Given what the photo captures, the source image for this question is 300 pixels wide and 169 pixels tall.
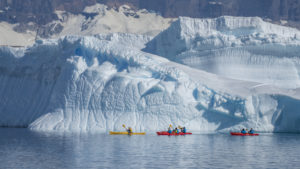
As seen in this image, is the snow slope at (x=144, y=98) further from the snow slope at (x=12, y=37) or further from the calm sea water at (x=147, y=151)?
the snow slope at (x=12, y=37)

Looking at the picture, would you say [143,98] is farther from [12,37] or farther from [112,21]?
[112,21]

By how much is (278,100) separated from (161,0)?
136495mm

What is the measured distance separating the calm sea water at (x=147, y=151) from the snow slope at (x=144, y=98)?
2.31 metres

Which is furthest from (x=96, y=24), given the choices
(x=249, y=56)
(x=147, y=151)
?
(x=147, y=151)

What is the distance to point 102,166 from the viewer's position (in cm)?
1798

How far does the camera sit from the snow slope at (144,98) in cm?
3209

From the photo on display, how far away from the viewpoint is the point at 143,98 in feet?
107

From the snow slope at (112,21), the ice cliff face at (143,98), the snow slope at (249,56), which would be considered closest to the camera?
the ice cliff face at (143,98)

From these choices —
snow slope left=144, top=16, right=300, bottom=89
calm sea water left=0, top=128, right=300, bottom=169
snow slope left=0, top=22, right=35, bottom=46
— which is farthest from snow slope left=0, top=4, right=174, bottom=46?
calm sea water left=0, top=128, right=300, bottom=169

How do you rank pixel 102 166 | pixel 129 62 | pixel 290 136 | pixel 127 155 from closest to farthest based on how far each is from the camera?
pixel 102 166 → pixel 127 155 → pixel 290 136 → pixel 129 62

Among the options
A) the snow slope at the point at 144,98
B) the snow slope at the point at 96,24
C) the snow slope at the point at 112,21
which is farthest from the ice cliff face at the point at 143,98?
the snow slope at the point at 112,21

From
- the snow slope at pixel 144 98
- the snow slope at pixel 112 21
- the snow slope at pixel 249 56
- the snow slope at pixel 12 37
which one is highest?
the snow slope at pixel 112 21

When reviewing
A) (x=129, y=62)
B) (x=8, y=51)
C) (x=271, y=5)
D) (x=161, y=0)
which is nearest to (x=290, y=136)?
(x=129, y=62)

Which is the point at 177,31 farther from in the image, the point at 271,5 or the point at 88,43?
the point at 271,5
